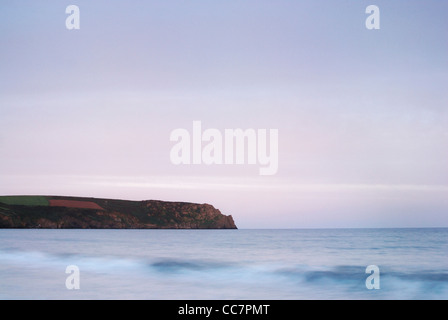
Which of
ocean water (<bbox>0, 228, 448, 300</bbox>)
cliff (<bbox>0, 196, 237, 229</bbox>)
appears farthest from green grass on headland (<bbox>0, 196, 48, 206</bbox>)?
ocean water (<bbox>0, 228, 448, 300</bbox>)

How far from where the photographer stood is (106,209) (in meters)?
77.2

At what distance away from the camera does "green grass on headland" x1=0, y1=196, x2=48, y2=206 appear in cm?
7344

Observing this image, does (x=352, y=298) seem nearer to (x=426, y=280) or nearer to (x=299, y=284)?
(x=299, y=284)

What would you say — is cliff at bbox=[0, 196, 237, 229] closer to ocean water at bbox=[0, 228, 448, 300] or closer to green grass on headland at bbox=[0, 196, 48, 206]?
green grass on headland at bbox=[0, 196, 48, 206]

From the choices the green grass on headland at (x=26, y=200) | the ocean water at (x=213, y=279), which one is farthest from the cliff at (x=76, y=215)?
the ocean water at (x=213, y=279)

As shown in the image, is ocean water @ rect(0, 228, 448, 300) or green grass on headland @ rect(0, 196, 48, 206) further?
green grass on headland @ rect(0, 196, 48, 206)

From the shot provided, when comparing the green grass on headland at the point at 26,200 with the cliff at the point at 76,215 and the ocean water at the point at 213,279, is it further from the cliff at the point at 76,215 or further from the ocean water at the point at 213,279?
the ocean water at the point at 213,279

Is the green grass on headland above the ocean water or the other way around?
above

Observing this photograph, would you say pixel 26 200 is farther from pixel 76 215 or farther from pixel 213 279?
pixel 213 279

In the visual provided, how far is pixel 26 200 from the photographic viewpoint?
7425 cm
